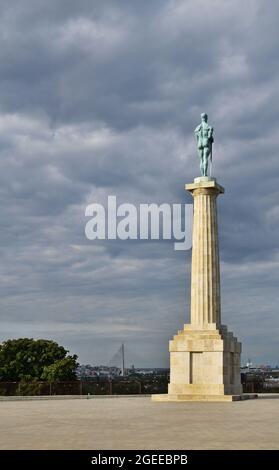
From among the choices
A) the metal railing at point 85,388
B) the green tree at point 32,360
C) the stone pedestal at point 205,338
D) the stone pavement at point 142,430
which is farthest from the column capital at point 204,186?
the green tree at point 32,360

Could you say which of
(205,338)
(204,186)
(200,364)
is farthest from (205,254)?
(200,364)

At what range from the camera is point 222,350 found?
3938 centimetres

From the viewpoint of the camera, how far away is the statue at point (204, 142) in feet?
144

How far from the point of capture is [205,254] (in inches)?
1655

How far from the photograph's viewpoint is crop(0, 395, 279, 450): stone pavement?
16.5 meters

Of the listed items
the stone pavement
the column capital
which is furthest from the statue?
the stone pavement

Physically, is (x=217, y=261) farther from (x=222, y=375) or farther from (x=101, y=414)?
(x=101, y=414)

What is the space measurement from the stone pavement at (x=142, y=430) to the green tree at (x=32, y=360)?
3306cm

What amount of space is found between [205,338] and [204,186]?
978cm

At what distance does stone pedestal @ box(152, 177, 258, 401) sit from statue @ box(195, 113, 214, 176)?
5.69ft

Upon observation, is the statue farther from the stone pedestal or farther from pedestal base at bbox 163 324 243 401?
pedestal base at bbox 163 324 243 401

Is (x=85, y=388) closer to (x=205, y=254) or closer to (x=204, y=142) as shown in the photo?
(x=205, y=254)

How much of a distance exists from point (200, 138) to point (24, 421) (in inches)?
1021

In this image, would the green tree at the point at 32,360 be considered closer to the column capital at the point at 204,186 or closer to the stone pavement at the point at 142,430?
the column capital at the point at 204,186
